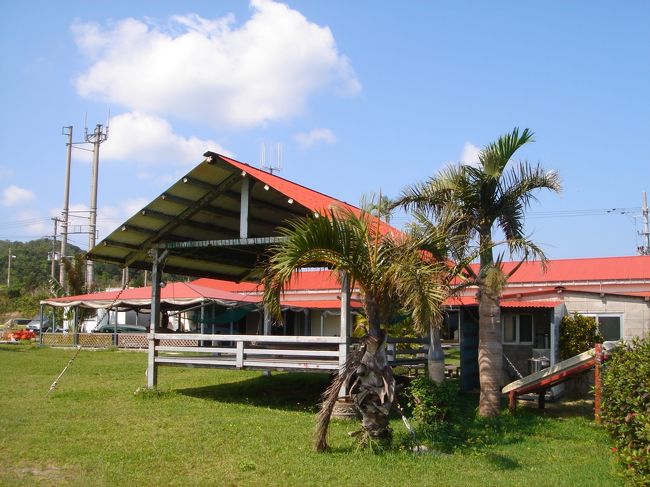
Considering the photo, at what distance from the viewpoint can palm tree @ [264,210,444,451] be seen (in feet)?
28.4

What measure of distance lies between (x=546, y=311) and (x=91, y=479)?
1208cm

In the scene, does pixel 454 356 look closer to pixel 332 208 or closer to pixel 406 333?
pixel 406 333

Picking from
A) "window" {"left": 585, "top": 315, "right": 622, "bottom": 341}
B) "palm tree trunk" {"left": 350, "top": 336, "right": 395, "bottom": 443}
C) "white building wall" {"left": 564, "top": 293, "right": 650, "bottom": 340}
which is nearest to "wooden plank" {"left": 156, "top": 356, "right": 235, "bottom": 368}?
"palm tree trunk" {"left": 350, "top": 336, "right": 395, "bottom": 443}

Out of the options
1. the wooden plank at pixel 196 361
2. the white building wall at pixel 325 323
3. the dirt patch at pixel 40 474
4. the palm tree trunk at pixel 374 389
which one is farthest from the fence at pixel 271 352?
the white building wall at pixel 325 323

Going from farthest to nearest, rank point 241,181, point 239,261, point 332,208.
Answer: point 239,261 < point 241,181 < point 332,208

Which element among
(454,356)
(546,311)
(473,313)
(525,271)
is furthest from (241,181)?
(525,271)

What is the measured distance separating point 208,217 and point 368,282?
7540 mm

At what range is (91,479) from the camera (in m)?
7.67

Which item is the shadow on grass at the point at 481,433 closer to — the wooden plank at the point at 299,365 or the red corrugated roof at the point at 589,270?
the wooden plank at the point at 299,365

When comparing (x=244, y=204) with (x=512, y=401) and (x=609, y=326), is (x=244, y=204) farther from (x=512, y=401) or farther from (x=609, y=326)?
(x=609, y=326)

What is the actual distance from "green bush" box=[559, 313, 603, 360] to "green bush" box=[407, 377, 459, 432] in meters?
6.88

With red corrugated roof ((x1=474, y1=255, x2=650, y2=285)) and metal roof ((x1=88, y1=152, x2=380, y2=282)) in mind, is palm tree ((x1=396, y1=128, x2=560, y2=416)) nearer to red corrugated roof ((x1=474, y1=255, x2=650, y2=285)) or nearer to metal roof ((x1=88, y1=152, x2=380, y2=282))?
metal roof ((x1=88, y1=152, x2=380, y2=282))

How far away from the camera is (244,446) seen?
942cm

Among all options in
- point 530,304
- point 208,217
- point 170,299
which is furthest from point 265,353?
point 170,299
